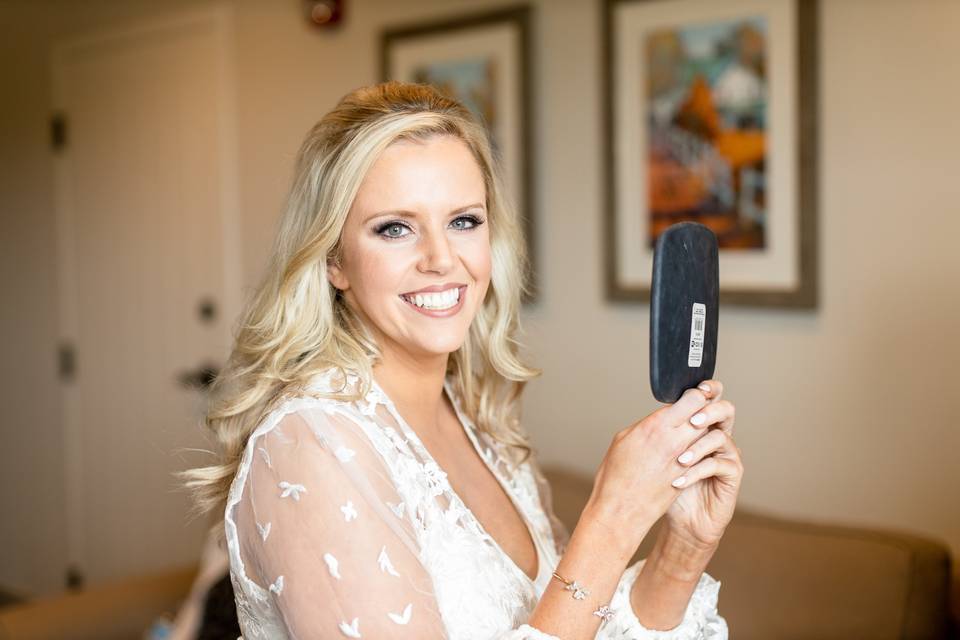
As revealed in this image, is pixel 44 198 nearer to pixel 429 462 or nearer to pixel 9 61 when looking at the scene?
pixel 9 61

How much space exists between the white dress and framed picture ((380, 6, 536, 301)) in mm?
1585

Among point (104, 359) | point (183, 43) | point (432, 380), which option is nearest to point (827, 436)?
point (432, 380)

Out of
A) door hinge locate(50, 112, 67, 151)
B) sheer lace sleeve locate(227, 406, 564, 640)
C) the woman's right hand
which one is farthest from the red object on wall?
the woman's right hand

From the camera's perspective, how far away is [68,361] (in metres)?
4.82

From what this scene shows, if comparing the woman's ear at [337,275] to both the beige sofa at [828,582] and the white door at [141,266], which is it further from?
the white door at [141,266]

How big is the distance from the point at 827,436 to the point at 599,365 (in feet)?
2.27

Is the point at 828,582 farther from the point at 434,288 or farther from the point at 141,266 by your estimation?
the point at 141,266

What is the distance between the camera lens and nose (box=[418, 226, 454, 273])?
1413 mm

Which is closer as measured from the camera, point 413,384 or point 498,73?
point 413,384

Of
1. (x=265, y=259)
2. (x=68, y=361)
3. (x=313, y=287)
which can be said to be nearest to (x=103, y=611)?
(x=265, y=259)

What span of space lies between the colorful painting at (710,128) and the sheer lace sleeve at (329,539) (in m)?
1.63

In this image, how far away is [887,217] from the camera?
246 centimetres

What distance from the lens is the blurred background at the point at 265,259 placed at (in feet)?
8.01

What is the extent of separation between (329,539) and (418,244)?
423 millimetres
